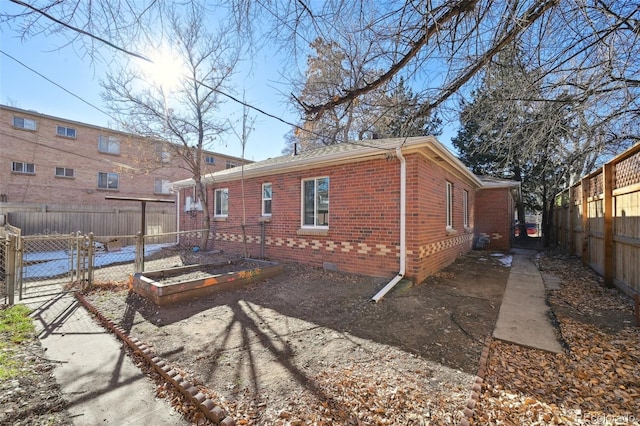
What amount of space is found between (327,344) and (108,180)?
2224cm

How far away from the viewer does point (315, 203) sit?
7.50 m

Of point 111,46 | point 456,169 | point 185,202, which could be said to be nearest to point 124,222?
point 185,202

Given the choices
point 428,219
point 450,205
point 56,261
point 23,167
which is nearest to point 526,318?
point 428,219

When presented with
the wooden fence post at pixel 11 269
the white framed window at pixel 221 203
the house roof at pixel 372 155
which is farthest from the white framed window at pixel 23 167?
the house roof at pixel 372 155

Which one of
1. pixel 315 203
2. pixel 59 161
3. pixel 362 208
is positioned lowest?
pixel 362 208

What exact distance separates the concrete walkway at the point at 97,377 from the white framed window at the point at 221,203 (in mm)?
6384

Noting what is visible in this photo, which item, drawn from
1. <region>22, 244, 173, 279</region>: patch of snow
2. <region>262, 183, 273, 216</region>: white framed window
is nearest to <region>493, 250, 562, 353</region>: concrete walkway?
<region>262, 183, 273, 216</region>: white framed window

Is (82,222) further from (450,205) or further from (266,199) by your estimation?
(450,205)

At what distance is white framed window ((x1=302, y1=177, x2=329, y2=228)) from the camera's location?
7.34 metres

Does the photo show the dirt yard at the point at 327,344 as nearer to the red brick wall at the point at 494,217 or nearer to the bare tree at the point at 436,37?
the bare tree at the point at 436,37

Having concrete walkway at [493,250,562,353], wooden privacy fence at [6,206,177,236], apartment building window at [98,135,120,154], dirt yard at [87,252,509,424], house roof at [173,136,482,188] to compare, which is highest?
apartment building window at [98,135,120,154]

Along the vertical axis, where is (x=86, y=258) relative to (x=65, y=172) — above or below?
below

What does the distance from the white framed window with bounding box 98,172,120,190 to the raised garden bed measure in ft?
56.8

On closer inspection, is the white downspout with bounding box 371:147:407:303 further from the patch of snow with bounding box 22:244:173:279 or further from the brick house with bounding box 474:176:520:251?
the brick house with bounding box 474:176:520:251
